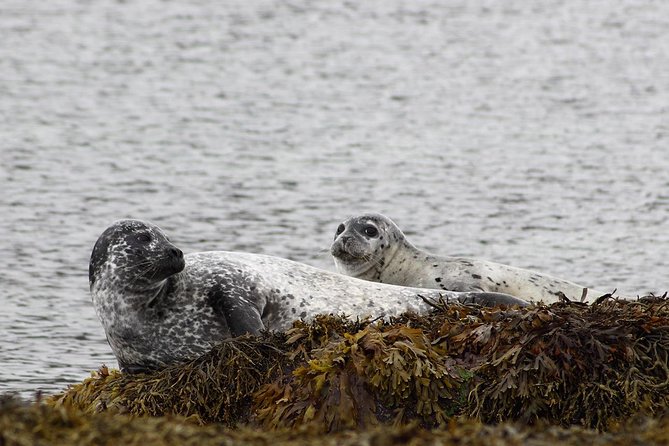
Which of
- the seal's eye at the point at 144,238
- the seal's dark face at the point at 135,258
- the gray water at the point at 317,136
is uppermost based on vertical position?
the seal's eye at the point at 144,238

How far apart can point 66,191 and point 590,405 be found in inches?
403

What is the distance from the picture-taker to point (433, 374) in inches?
267

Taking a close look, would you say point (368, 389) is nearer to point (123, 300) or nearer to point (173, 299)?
point (173, 299)

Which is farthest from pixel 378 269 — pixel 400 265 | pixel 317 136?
pixel 317 136

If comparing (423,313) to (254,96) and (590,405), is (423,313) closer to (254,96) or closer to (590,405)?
(590,405)

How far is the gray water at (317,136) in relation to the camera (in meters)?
13.5

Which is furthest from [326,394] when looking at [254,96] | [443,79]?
[443,79]

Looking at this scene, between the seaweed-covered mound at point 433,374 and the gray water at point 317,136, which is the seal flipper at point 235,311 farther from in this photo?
the gray water at point 317,136

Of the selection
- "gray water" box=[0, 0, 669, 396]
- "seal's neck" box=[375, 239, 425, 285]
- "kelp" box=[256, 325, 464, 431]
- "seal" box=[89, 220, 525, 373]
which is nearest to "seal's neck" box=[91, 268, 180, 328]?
"seal" box=[89, 220, 525, 373]

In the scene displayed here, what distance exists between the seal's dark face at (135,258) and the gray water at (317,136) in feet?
5.55

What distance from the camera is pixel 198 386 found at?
7172 mm

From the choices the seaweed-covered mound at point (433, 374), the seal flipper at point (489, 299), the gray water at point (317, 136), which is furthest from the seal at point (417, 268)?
the seaweed-covered mound at point (433, 374)

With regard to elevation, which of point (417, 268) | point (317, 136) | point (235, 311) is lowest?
point (317, 136)

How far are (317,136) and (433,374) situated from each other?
12760mm
